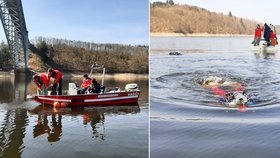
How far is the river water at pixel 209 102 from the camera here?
149 inches

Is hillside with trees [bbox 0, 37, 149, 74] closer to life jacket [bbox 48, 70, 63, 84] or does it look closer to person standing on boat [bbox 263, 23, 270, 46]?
life jacket [bbox 48, 70, 63, 84]

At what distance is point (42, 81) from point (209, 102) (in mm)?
3624

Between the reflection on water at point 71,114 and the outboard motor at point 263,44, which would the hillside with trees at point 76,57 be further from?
the outboard motor at point 263,44

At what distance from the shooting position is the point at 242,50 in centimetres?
493

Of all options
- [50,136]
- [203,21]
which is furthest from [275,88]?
[50,136]

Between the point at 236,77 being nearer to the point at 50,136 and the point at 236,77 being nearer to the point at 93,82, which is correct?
the point at 50,136

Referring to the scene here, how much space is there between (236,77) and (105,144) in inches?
78.5

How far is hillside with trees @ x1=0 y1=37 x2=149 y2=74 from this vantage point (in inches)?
375

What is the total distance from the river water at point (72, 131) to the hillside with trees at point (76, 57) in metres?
1.94

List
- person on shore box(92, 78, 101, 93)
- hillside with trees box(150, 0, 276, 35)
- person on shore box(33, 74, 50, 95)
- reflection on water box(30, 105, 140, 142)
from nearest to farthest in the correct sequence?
1. hillside with trees box(150, 0, 276, 35)
2. reflection on water box(30, 105, 140, 142)
3. person on shore box(33, 74, 50, 95)
4. person on shore box(92, 78, 101, 93)

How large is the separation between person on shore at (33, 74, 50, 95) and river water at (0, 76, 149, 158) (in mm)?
327

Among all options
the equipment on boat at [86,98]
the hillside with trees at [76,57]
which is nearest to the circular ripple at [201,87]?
the equipment on boat at [86,98]

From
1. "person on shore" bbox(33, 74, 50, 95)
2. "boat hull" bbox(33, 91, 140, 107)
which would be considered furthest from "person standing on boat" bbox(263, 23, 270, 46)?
"person on shore" bbox(33, 74, 50, 95)

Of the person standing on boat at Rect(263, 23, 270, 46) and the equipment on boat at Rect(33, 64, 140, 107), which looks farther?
the equipment on boat at Rect(33, 64, 140, 107)
